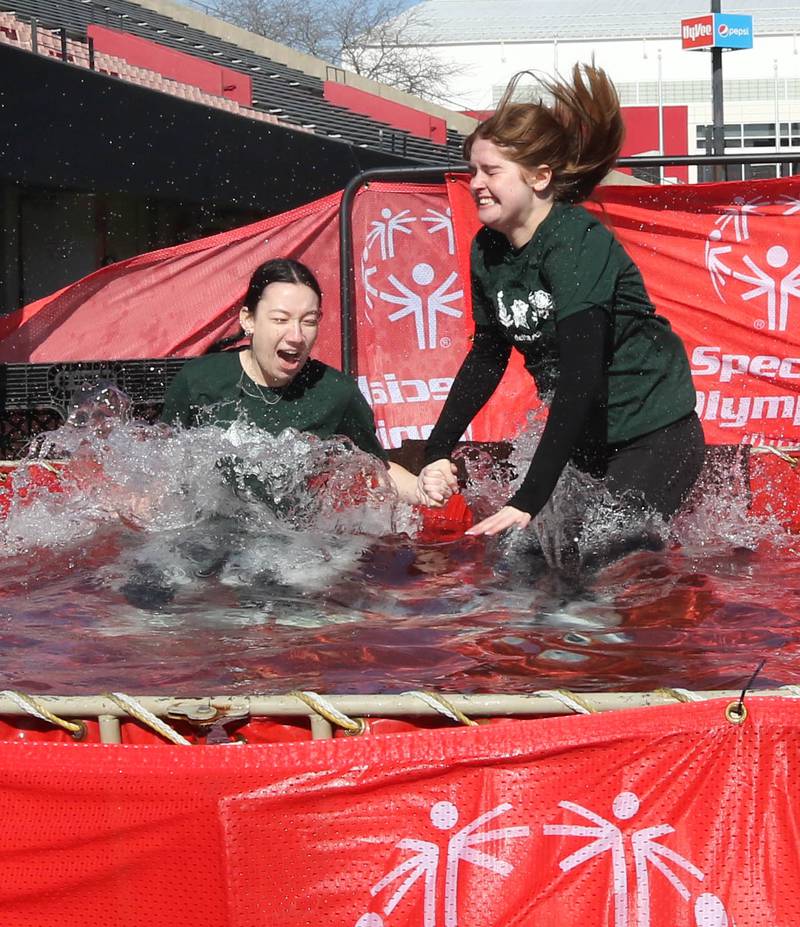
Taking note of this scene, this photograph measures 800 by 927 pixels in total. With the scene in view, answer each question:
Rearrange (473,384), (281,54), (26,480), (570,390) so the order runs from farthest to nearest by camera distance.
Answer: (281,54) < (26,480) < (473,384) < (570,390)

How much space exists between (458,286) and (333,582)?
3.00 meters

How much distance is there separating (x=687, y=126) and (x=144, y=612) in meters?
37.1

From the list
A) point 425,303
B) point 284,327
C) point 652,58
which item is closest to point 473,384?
point 284,327

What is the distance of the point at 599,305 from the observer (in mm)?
3541

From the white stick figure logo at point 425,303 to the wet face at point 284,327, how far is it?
230cm

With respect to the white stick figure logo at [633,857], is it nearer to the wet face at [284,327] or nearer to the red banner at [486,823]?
the red banner at [486,823]

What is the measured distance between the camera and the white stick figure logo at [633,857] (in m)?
2.25

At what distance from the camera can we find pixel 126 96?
12250 millimetres

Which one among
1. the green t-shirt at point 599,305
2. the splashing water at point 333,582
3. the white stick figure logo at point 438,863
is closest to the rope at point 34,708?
the splashing water at point 333,582

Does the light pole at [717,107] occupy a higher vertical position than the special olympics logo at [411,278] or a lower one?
→ higher

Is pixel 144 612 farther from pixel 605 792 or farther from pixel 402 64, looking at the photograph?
pixel 402 64

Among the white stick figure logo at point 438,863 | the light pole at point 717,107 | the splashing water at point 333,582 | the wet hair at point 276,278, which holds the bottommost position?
the white stick figure logo at point 438,863

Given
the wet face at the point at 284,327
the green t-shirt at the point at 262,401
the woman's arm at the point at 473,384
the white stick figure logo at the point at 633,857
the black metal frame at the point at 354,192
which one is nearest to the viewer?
the white stick figure logo at the point at 633,857

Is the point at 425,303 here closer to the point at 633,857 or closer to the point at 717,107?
the point at 633,857
